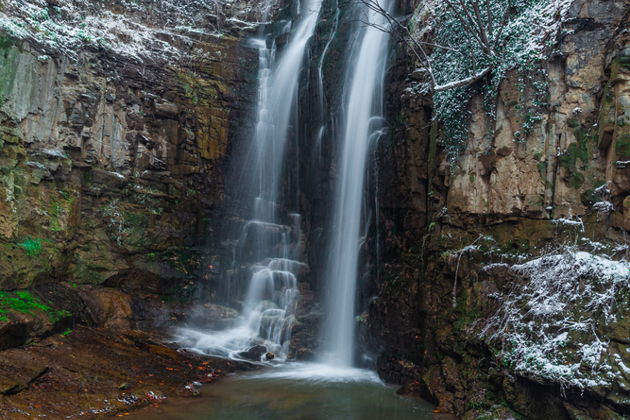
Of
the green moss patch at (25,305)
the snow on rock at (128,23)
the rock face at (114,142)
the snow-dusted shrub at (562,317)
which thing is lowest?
the green moss patch at (25,305)

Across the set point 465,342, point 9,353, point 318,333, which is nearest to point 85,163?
point 9,353

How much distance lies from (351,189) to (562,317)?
6244mm

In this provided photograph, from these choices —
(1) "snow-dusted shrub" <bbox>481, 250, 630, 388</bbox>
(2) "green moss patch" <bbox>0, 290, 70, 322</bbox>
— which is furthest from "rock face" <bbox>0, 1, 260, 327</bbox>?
(1) "snow-dusted shrub" <bbox>481, 250, 630, 388</bbox>

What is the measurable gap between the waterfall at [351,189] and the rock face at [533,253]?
68.4 inches

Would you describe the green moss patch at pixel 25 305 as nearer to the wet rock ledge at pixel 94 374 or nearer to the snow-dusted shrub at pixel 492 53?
the wet rock ledge at pixel 94 374

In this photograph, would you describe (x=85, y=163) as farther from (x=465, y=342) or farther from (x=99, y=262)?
(x=465, y=342)

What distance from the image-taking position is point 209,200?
522 inches

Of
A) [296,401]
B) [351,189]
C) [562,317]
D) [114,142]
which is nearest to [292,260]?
[351,189]

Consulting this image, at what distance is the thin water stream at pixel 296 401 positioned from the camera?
6.70 meters

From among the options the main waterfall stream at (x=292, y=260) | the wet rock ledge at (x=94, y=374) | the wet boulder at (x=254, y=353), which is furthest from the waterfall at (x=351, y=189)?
the wet rock ledge at (x=94, y=374)

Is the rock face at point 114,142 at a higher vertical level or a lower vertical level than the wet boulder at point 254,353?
higher

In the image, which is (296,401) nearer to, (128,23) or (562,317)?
(562,317)

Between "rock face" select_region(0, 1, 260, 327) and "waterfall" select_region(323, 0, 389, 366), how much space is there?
386 cm

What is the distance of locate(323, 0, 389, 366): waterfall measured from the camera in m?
10.6
